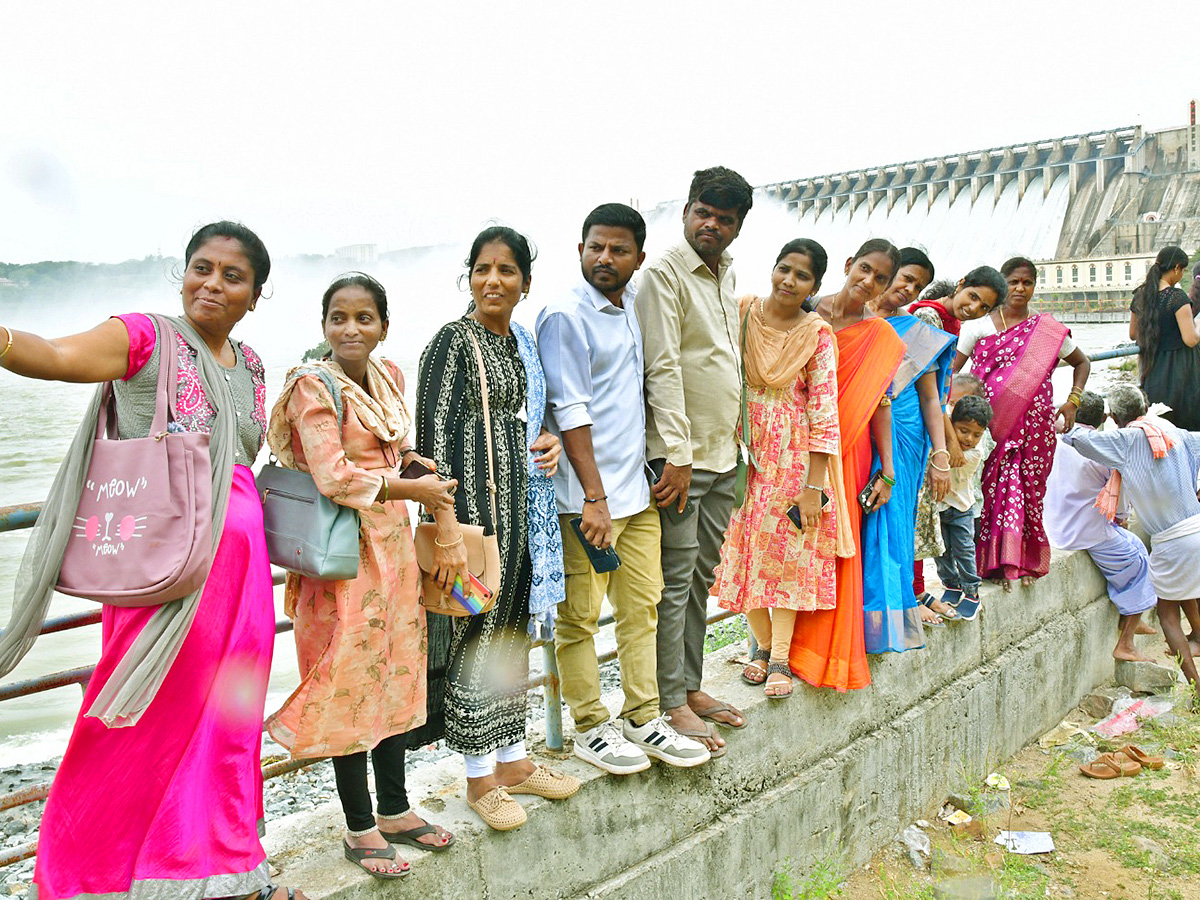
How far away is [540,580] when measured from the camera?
235 cm

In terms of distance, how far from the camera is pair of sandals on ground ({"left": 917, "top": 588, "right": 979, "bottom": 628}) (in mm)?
4066

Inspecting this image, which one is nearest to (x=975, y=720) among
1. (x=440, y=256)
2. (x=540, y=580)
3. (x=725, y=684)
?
(x=725, y=684)

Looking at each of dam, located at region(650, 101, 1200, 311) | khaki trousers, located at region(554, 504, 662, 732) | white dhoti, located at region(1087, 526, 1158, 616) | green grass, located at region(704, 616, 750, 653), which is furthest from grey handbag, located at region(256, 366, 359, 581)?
dam, located at region(650, 101, 1200, 311)

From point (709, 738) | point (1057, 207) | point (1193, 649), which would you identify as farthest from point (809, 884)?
point (1057, 207)

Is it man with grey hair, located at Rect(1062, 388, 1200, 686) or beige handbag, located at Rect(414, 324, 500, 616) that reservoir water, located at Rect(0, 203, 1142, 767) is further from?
man with grey hair, located at Rect(1062, 388, 1200, 686)

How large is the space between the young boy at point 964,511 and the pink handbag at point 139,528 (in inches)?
128

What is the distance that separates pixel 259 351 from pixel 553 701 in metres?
4.02

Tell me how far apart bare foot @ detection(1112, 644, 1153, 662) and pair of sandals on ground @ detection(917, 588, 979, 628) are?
68.1 inches

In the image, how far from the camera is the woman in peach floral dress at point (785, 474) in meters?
3.04

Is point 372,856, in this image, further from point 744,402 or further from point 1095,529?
point 1095,529

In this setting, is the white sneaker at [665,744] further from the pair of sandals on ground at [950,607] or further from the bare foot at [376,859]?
the pair of sandals on ground at [950,607]

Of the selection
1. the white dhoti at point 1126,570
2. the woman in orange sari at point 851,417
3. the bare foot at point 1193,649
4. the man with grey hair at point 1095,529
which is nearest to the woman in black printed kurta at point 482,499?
the woman in orange sari at point 851,417

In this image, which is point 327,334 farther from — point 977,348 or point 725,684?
point 977,348

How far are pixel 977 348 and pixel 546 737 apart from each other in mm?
2932
